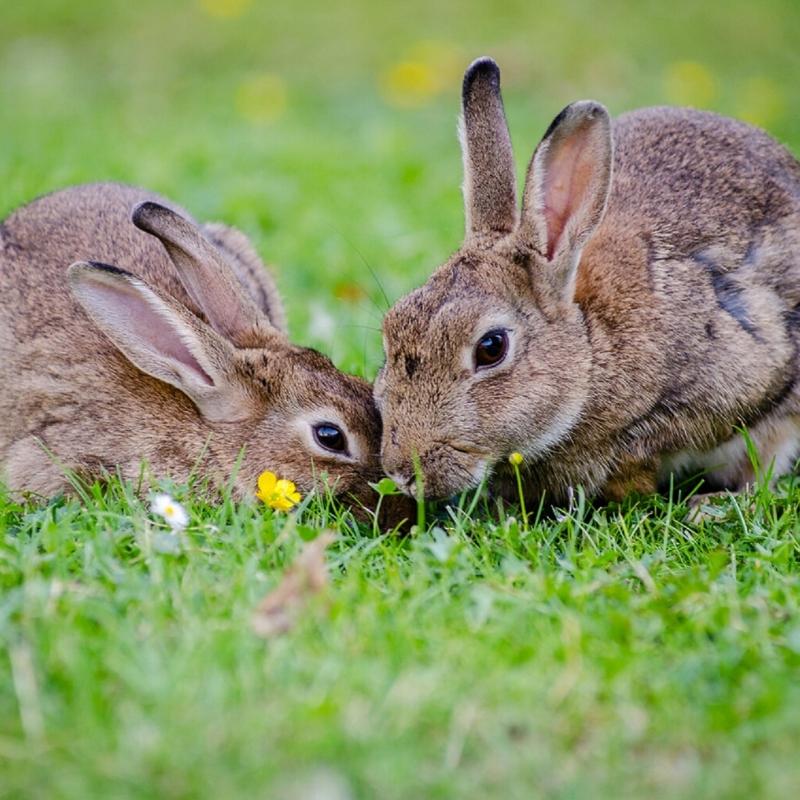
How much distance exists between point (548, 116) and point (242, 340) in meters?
6.29

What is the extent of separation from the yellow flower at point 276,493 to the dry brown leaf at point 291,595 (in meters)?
0.91

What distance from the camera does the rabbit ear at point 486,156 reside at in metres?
5.09

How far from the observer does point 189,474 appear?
16.8 ft

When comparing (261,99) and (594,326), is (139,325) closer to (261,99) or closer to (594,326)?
(594,326)

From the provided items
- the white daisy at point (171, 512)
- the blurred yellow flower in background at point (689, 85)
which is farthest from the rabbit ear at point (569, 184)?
the blurred yellow flower in background at point (689, 85)

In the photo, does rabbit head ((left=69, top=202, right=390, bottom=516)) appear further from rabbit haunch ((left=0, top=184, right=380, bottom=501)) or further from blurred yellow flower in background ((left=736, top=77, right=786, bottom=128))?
blurred yellow flower in background ((left=736, top=77, right=786, bottom=128))

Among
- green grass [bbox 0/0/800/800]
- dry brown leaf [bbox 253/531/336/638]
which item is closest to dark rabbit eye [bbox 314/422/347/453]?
green grass [bbox 0/0/800/800]

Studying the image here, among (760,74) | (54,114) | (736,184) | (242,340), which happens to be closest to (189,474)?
(242,340)

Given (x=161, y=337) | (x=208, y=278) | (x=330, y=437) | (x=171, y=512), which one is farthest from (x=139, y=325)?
(x=171, y=512)

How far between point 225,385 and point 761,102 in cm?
737

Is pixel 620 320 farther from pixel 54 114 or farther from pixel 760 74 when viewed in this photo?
pixel 760 74

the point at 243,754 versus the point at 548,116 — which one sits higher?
the point at 548,116

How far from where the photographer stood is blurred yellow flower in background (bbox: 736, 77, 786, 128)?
10.3 metres

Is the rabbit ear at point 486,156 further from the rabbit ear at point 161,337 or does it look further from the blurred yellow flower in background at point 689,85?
the blurred yellow flower in background at point 689,85
